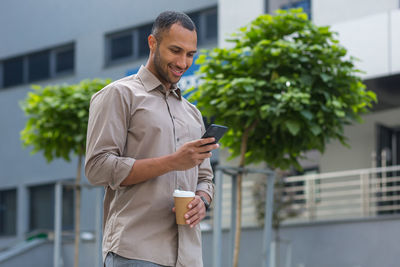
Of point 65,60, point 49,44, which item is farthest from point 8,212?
point 49,44

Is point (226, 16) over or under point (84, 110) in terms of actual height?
over

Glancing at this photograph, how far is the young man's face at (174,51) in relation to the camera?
7.71ft

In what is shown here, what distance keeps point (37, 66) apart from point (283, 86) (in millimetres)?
12905

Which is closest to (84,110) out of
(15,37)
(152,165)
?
(152,165)

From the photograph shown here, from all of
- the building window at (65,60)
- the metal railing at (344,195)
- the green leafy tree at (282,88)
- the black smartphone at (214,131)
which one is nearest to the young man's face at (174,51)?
the black smartphone at (214,131)

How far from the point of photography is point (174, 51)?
2.36 metres

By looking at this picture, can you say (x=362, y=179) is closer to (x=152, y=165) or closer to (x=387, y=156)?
(x=387, y=156)

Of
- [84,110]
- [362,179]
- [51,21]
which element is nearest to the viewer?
[84,110]

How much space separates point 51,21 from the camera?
18.7 metres

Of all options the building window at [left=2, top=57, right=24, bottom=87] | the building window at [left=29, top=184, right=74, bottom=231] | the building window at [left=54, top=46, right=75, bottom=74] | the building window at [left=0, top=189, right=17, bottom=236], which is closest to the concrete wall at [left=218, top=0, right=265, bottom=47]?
the building window at [left=54, top=46, right=75, bottom=74]

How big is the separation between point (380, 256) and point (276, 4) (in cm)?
521

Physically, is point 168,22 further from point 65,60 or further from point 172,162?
point 65,60

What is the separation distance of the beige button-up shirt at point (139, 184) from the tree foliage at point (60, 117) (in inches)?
291

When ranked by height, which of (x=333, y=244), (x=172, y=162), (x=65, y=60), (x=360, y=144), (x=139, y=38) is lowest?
(x=333, y=244)
